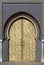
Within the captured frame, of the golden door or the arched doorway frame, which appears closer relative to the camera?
the arched doorway frame

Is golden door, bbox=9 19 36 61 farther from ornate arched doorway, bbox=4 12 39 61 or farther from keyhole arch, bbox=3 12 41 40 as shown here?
keyhole arch, bbox=3 12 41 40

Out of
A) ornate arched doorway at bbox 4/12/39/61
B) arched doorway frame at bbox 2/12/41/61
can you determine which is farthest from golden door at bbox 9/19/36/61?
arched doorway frame at bbox 2/12/41/61

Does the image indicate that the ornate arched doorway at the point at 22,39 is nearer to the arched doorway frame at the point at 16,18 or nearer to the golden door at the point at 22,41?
the golden door at the point at 22,41

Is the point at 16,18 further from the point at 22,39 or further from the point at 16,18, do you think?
the point at 22,39

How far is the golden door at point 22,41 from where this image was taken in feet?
40.4

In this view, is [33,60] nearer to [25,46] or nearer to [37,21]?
[25,46]

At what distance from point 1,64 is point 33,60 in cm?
178

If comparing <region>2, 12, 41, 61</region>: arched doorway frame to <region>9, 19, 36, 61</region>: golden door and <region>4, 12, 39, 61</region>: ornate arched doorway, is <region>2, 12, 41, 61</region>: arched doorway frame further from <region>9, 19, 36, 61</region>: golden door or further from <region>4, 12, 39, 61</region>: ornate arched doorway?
<region>9, 19, 36, 61</region>: golden door

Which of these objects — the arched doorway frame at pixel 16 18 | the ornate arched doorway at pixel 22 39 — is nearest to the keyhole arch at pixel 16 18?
the arched doorway frame at pixel 16 18

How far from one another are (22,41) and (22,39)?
0.32 feet

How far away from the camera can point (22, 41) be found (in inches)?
488

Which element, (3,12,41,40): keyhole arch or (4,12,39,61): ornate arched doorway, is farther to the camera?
(4,12,39,61): ornate arched doorway

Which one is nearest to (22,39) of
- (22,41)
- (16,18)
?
(22,41)

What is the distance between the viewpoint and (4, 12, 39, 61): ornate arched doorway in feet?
40.4
